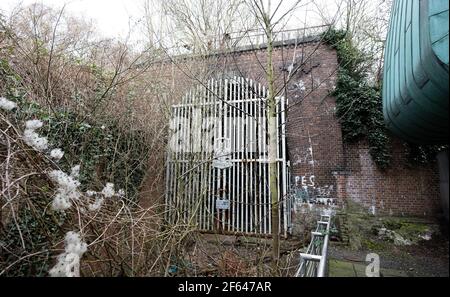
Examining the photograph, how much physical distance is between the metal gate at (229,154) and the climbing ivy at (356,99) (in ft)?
6.95

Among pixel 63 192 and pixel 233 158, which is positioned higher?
pixel 233 158

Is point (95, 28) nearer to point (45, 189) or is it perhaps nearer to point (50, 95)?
point (50, 95)

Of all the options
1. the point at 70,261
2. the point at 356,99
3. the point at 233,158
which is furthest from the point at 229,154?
the point at 70,261

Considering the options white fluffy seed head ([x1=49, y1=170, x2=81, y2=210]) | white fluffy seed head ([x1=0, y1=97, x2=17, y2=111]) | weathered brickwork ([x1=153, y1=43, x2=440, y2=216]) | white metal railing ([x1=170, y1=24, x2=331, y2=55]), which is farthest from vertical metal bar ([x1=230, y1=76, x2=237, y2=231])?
white fluffy seed head ([x1=0, y1=97, x2=17, y2=111])

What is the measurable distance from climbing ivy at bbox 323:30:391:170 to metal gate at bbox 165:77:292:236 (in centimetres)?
212

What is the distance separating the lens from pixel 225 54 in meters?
6.45

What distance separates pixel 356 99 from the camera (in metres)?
7.58

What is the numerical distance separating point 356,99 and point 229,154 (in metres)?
4.20

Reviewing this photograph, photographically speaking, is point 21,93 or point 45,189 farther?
point 21,93

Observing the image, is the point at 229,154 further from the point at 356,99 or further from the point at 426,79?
the point at 426,79

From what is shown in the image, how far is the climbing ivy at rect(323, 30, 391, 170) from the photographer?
7353mm

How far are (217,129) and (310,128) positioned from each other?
2.92 metres

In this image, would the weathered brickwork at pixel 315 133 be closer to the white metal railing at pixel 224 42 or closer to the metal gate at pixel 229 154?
the white metal railing at pixel 224 42
